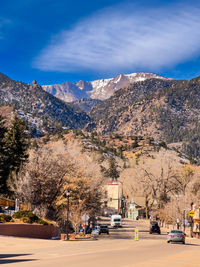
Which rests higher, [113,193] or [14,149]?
[14,149]

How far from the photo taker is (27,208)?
44625 mm

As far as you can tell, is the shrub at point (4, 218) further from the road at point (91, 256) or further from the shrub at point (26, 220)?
the road at point (91, 256)

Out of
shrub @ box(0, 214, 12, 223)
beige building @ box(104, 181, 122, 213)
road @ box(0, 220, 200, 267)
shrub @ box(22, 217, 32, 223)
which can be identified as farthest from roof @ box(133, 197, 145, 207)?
road @ box(0, 220, 200, 267)

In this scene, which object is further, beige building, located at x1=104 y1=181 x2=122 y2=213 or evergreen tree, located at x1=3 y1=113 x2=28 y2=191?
beige building, located at x1=104 y1=181 x2=122 y2=213

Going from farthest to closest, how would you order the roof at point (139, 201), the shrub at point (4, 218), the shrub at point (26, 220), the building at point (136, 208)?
the roof at point (139, 201)
the building at point (136, 208)
the shrub at point (26, 220)
the shrub at point (4, 218)

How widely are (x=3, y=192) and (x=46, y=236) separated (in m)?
19.8

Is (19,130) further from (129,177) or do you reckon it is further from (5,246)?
(129,177)

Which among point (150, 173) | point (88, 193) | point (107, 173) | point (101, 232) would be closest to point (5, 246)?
point (88, 193)

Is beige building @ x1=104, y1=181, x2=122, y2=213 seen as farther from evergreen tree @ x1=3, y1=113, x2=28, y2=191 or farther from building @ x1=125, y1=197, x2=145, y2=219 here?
evergreen tree @ x1=3, y1=113, x2=28, y2=191

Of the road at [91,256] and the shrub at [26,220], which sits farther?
the shrub at [26,220]

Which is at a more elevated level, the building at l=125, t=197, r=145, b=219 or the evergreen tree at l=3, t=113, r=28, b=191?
the evergreen tree at l=3, t=113, r=28, b=191

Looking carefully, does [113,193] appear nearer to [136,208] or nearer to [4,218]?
[136,208]

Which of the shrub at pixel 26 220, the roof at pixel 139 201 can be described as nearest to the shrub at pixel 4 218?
the shrub at pixel 26 220

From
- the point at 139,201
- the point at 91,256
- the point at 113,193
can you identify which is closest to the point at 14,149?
the point at 91,256
